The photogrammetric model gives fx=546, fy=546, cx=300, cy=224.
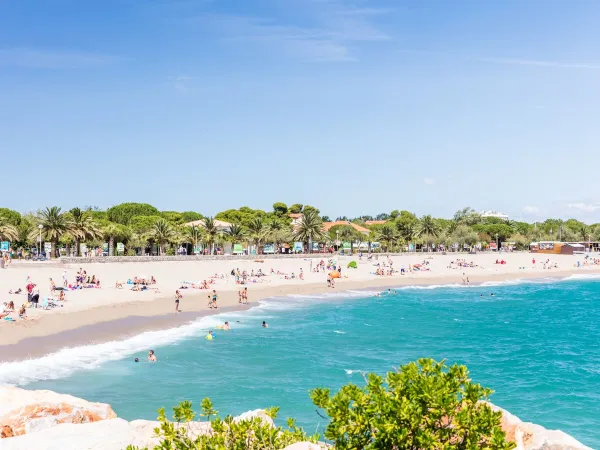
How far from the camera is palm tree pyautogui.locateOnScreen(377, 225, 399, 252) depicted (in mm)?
99625

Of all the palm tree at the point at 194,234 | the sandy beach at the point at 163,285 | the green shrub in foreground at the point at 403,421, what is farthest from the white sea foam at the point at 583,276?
the green shrub in foreground at the point at 403,421

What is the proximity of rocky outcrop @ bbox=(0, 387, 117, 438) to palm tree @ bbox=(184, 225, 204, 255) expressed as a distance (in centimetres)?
6475

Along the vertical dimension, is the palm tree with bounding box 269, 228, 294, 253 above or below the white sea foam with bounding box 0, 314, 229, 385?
above

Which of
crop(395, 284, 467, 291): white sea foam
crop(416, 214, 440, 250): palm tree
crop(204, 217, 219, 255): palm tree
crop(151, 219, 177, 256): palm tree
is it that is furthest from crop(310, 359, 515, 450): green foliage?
crop(416, 214, 440, 250): palm tree

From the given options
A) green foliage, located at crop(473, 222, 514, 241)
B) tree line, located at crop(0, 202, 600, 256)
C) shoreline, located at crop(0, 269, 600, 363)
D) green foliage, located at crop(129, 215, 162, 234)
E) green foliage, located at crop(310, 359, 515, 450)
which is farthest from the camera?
green foliage, located at crop(473, 222, 514, 241)

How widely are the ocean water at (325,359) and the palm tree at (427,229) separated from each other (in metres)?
60.4

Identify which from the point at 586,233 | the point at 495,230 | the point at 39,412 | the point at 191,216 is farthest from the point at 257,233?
the point at 586,233

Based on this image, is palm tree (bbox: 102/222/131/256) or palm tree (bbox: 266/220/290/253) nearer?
palm tree (bbox: 102/222/131/256)

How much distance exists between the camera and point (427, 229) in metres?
107

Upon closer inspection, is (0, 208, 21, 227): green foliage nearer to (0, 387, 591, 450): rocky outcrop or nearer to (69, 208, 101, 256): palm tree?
(69, 208, 101, 256): palm tree

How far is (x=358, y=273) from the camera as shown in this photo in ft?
219

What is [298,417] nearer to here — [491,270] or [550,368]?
[550,368]

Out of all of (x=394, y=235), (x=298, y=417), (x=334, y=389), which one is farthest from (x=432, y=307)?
(x=394, y=235)

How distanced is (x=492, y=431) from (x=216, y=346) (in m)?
21.2
